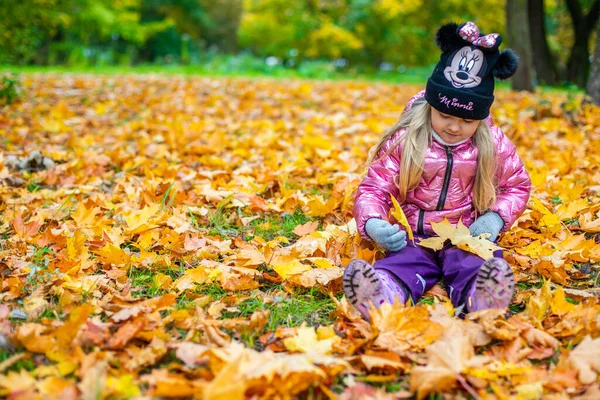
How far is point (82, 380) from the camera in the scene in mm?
1353

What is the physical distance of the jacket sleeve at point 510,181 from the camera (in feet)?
7.02

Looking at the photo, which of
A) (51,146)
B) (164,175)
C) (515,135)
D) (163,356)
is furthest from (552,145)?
(51,146)

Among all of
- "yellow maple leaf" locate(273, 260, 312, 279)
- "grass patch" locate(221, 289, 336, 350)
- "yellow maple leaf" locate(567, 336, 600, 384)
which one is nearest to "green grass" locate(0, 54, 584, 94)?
"yellow maple leaf" locate(273, 260, 312, 279)

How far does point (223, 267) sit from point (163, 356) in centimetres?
60

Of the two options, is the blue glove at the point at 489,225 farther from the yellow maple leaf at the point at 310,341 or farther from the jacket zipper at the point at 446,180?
the yellow maple leaf at the point at 310,341

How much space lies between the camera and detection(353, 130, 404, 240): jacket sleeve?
6.80ft

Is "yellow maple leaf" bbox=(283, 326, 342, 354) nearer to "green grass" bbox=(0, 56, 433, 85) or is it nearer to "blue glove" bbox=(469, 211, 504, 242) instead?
"blue glove" bbox=(469, 211, 504, 242)

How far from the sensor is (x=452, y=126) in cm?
205

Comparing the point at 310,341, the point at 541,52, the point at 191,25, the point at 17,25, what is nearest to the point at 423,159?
the point at 310,341

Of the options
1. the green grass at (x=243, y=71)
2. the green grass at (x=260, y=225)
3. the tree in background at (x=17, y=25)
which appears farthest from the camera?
the green grass at (x=243, y=71)

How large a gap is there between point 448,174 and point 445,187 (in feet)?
0.17

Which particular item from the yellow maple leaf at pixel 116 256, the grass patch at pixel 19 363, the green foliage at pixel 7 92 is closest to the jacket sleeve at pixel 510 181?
the yellow maple leaf at pixel 116 256

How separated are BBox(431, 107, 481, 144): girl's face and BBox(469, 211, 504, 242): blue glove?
317 mm

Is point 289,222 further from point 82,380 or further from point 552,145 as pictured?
point 552,145
